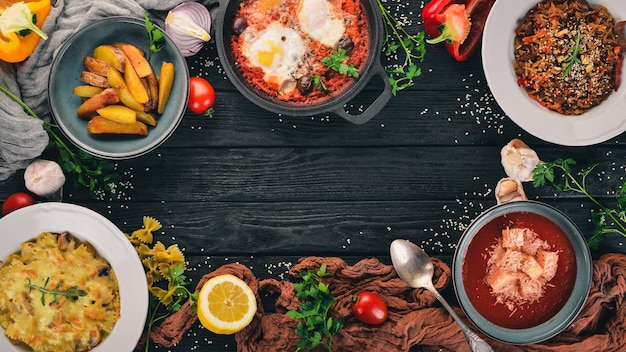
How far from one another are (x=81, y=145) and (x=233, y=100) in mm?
755

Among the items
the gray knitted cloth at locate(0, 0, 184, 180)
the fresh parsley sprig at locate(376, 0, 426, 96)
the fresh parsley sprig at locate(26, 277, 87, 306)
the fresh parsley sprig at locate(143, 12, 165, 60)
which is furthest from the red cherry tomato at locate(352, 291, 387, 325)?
the gray knitted cloth at locate(0, 0, 184, 180)

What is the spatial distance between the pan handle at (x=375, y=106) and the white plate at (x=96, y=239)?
1.14 m

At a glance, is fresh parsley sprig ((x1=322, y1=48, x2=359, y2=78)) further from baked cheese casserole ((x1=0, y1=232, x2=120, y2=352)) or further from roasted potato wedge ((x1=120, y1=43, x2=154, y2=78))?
baked cheese casserole ((x1=0, y1=232, x2=120, y2=352))

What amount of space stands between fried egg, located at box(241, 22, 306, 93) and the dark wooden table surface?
0.22 metres

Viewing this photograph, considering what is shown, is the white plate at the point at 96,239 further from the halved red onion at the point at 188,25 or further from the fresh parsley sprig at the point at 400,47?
the fresh parsley sprig at the point at 400,47

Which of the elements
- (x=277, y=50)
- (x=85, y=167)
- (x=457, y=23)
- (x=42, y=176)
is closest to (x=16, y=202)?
(x=42, y=176)

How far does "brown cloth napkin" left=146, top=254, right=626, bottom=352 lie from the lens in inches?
121

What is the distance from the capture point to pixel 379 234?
10.8 feet

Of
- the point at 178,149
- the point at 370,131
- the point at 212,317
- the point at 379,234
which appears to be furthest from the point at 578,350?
the point at 178,149

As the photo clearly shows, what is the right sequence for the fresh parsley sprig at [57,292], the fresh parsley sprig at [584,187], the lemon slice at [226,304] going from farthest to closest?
the fresh parsley sprig at [584,187]
the lemon slice at [226,304]
the fresh parsley sprig at [57,292]

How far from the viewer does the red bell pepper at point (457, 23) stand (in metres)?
2.97

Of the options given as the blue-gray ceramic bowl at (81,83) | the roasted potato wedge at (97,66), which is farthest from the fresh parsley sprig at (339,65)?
the roasted potato wedge at (97,66)

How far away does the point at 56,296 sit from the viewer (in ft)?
9.50

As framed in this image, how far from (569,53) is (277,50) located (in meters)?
1.33
